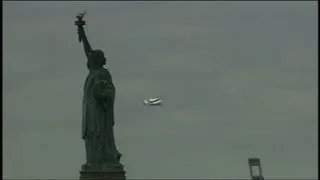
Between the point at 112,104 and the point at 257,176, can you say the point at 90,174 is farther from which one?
the point at 257,176

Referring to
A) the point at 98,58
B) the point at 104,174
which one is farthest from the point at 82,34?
the point at 104,174

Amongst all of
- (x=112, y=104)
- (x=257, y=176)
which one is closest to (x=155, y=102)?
(x=112, y=104)

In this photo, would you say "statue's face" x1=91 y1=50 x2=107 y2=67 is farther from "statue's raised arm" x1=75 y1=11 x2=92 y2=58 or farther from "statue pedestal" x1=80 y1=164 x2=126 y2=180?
"statue pedestal" x1=80 y1=164 x2=126 y2=180

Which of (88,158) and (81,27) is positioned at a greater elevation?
(81,27)

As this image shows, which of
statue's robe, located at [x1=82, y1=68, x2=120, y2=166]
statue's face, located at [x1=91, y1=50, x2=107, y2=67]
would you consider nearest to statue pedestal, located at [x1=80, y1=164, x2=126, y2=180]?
statue's robe, located at [x1=82, y1=68, x2=120, y2=166]

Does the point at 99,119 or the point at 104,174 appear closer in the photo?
the point at 104,174

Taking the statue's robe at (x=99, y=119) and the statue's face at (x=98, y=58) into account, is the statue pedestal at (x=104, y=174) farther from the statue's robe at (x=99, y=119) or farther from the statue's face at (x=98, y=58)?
the statue's face at (x=98, y=58)

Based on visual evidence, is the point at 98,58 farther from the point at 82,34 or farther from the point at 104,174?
the point at 104,174
